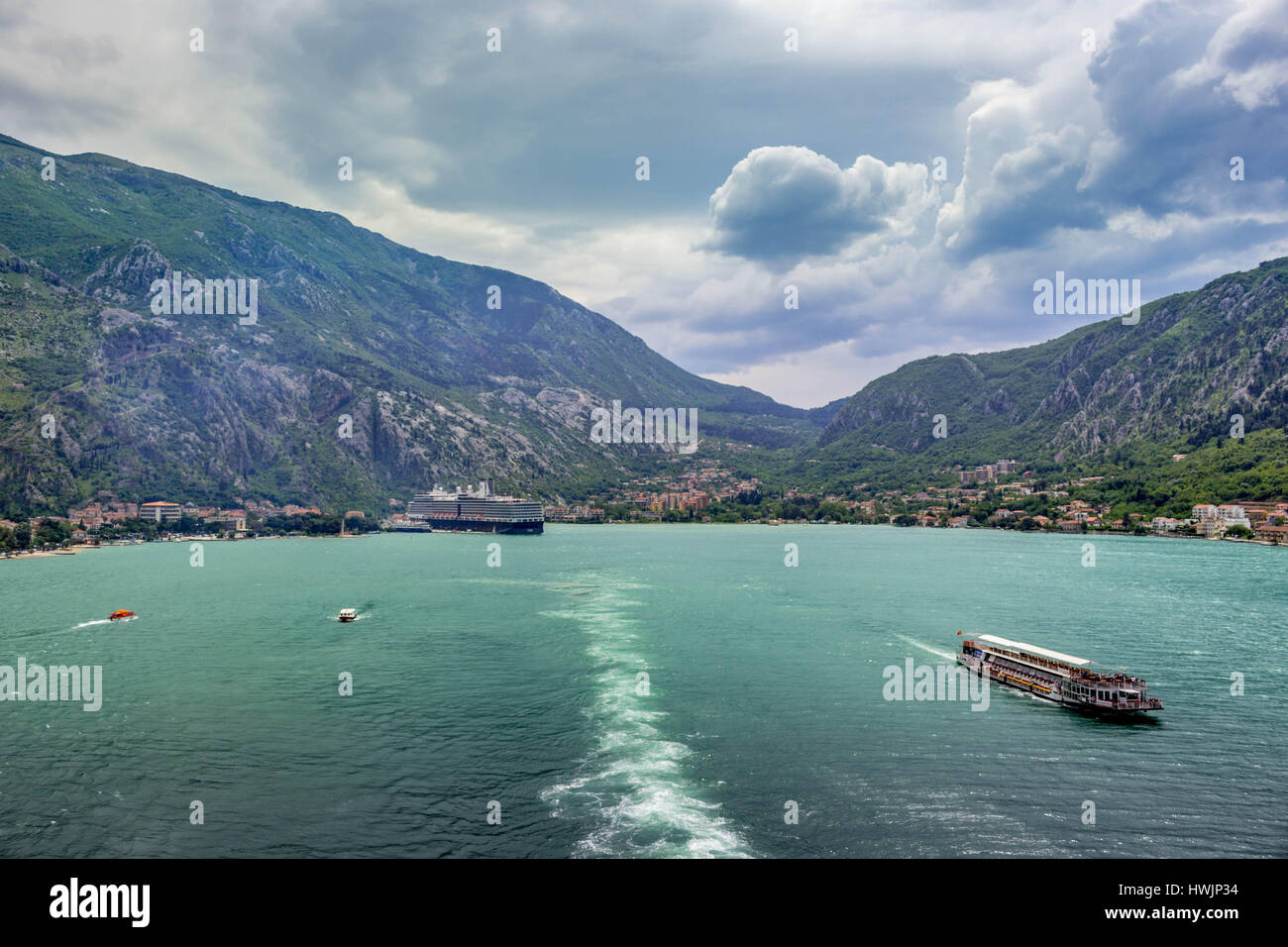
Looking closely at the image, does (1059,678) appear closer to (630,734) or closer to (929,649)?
(929,649)

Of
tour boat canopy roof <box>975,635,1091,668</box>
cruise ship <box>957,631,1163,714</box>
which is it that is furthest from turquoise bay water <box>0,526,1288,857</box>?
tour boat canopy roof <box>975,635,1091,668</box>

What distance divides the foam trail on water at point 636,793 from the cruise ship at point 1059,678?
946 inches

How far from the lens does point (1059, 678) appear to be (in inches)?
1665

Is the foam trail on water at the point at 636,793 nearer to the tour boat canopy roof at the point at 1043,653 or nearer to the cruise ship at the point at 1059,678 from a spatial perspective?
the cruise ship at the point at 1059,678

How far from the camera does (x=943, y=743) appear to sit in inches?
1312

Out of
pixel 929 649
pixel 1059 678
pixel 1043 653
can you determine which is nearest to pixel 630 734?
pixel 1059 678

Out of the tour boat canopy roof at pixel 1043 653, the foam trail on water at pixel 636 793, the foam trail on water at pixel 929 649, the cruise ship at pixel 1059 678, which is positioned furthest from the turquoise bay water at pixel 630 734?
the tour boat canopy roof at pixel 1043 653

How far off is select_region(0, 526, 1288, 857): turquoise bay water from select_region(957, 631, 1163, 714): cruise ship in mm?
1915

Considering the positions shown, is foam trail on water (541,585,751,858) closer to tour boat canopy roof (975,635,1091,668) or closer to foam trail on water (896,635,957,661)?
foam trail on water (896,635,957,661)

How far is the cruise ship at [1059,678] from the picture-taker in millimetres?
38469

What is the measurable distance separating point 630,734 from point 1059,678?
27.7 m
